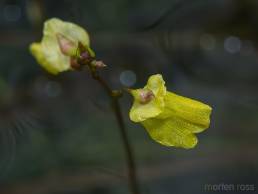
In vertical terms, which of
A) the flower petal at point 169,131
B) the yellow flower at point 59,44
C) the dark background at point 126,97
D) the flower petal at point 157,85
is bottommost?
the dark background at point 126,97

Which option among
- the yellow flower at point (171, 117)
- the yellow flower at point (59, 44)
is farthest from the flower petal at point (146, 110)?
the yellow flower at point (59, 44)

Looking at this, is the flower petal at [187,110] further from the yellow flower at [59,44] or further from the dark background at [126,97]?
the dark background at [126,97]

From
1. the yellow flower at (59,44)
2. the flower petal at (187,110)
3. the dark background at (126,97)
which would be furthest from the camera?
the dark background at (126,97)

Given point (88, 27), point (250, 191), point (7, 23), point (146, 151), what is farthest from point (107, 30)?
point (250, 191)

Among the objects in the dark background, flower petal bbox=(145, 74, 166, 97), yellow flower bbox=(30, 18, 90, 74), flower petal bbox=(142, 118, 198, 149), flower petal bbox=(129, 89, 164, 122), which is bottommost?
the dark background

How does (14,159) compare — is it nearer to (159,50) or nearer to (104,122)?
(104,122)

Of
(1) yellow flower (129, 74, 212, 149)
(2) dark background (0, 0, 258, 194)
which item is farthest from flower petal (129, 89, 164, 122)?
(2) dark background (0, 0, 258, 194)

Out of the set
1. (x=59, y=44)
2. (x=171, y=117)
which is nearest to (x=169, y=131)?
(x=171, y=117)

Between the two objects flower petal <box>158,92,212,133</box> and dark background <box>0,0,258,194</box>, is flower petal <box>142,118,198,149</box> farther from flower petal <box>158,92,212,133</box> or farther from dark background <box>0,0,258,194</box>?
dark background <box>0,0,258,194</box>
